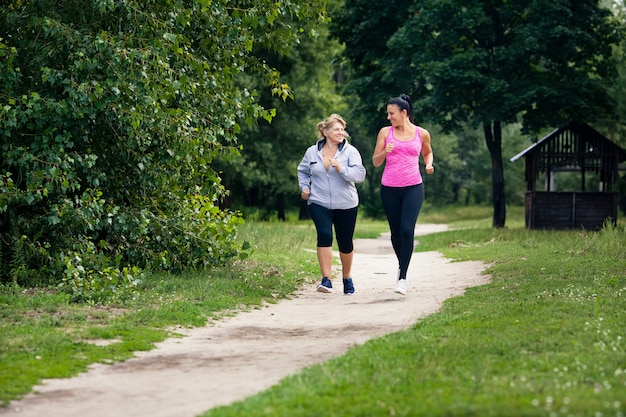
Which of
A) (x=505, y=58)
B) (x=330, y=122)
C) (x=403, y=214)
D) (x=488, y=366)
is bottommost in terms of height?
(x=488, y=366)

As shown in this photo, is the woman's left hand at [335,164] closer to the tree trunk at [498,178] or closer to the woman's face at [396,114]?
the woman's face at [396,114]

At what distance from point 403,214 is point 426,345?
4.46 metres

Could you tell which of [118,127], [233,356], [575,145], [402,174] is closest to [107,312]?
[233,356]

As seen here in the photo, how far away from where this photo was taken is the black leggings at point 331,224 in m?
11.7

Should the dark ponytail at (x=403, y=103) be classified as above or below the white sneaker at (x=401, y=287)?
above

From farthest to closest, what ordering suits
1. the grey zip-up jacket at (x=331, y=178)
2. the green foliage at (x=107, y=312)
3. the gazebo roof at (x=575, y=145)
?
the gazebo roof at (x=575, y=145)
the grey zip-up jacket at (x=331, y=178)
the green foliage at (x=107, y=312)

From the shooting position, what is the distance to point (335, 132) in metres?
11.5

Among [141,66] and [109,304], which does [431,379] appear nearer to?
[109,304]

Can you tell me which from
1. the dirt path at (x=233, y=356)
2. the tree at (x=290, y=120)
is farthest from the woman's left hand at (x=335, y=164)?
the tree at (x=290, y=120)

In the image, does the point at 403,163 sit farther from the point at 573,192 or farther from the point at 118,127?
the point at 573,192

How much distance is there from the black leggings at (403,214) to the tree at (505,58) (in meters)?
16.4

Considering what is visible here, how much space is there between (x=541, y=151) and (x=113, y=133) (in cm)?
2067

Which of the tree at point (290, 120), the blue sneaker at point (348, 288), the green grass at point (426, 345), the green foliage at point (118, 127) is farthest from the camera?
the tree at point (290, 120)

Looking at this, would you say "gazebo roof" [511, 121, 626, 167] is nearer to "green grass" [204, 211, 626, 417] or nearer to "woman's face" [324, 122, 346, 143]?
"woman's face" [324, 122, 346, 143]
